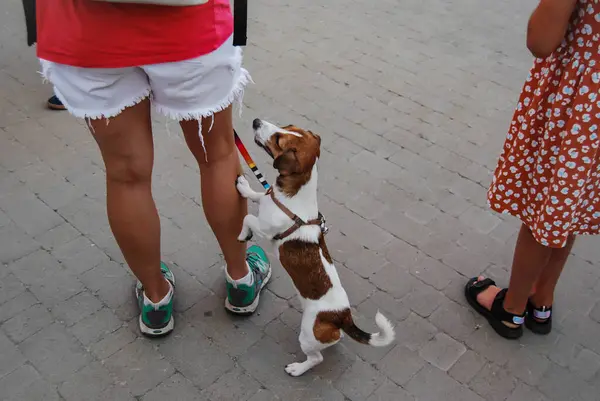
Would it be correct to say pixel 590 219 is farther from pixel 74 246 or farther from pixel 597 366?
pixel 74 246

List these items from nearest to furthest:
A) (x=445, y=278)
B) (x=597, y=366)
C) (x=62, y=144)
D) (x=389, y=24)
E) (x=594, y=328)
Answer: (x=597, y=366), (x=594, y=328), (x=445, y=278), (x=62, y=144), (x=389, y=24)

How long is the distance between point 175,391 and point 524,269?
1601 mm

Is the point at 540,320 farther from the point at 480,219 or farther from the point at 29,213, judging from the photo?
the point at 29,213

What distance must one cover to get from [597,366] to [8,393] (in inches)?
100

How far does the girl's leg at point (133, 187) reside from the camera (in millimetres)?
2020

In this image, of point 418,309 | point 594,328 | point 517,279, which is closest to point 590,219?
point 517,279

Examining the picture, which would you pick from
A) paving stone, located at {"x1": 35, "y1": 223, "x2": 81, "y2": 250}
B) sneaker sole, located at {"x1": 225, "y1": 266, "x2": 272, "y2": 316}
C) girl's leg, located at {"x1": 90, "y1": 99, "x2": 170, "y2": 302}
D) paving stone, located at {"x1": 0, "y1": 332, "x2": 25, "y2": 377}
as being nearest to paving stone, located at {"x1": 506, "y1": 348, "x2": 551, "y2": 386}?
sneaker sole, located at {"x1": 225, "y1": 266, "x2": 272, "y2": 316}

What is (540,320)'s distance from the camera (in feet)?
8.99

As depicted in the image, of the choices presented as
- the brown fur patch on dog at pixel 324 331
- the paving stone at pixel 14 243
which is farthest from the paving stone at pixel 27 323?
the brown fur patch on dog at pixel 324 331

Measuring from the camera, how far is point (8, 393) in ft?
7.81

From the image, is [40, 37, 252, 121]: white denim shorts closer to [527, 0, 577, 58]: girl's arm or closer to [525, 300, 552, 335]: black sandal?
[527, 0, 577, 58]: girl's arm

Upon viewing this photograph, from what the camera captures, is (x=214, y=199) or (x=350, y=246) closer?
(x=214, y=199)

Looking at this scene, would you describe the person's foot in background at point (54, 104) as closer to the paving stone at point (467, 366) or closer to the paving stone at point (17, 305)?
the paving stone at point (17, 305)

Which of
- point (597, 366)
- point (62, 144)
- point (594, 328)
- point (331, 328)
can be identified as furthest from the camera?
point (62, 144)
